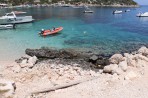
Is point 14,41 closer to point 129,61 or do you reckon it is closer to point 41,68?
point 41,68

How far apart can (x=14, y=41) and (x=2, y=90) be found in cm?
Answer: 2017

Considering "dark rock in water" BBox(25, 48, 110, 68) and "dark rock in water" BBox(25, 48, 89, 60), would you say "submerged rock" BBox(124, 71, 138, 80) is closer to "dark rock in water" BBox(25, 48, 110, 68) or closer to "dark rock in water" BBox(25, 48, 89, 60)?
"dark rock in water" BBox(25, 48, 110, 68)

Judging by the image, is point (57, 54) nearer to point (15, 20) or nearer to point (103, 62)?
point (103, 62)

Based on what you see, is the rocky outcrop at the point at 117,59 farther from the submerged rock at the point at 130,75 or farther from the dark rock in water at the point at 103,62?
the submerged rock at the point at 130,75

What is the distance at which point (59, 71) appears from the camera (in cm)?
2014

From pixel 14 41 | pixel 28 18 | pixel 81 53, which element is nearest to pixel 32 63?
pixel 81 53

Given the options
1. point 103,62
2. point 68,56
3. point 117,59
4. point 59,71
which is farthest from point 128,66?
point 68,56

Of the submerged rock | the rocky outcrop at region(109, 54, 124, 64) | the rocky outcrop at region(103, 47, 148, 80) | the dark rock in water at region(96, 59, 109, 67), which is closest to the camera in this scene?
the submerged rock

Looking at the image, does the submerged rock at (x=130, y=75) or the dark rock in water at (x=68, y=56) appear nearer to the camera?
the submerged rock at (x=130, y=75)

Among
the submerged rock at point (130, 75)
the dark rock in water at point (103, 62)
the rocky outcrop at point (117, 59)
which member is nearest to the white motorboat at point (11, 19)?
the dark rock in water at point (103, 62)

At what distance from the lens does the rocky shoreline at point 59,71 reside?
16.0 m

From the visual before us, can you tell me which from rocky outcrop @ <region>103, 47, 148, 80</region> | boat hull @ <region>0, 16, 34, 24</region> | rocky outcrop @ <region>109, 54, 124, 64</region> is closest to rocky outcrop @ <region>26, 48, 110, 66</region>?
rocky outcrop @ <region>109, 54, 124, 64</region>

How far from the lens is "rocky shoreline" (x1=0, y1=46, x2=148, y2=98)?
16.0 m

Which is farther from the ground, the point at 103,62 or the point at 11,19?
the point at 11,19
